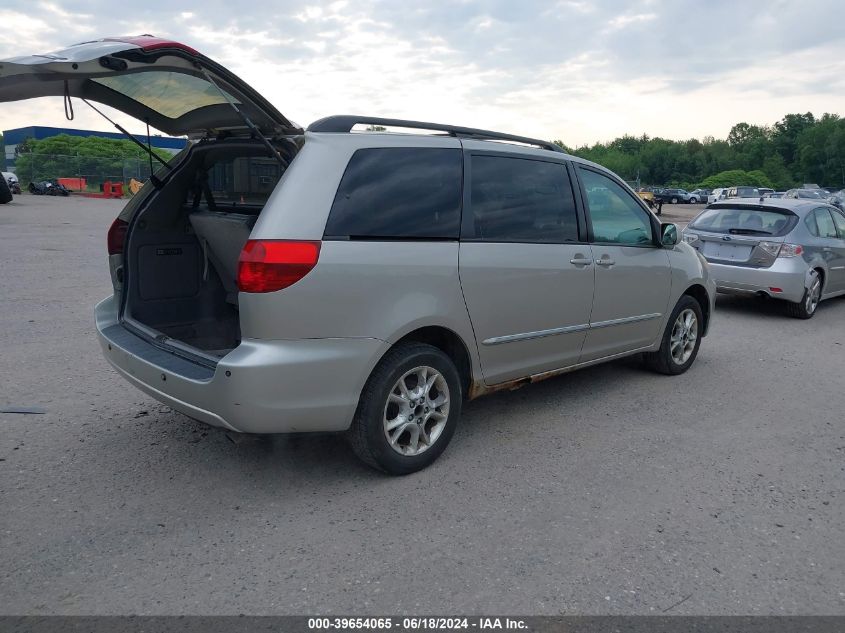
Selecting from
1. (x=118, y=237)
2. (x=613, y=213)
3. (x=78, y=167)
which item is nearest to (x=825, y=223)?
(x=613, y=213)

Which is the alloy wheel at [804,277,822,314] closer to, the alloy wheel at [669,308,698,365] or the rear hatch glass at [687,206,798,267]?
the rear hatch glass at [687,206,798,267]

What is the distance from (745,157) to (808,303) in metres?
114

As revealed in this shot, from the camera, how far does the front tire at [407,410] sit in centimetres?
375

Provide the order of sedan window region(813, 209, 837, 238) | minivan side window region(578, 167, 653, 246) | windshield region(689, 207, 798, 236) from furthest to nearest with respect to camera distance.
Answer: sedan window region(813, 209, 837, 238) → windshield region(689, 207, 798, 236) → minivan side window region(578, 167, 653, 246)

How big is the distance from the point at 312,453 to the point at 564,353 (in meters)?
1.85

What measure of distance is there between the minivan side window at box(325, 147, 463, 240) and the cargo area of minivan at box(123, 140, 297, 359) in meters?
0.84

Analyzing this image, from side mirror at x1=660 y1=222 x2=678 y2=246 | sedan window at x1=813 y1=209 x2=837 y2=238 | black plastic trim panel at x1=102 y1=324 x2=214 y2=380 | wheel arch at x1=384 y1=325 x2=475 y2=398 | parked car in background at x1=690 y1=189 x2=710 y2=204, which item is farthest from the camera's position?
parked car in background at x1=690 y1=189 x2=710 y2=204

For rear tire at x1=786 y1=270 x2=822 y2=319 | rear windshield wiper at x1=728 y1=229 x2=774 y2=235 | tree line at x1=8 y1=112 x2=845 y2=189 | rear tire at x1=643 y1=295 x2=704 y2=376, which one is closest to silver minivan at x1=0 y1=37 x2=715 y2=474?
rear tire at x1=643 y1=295 x2=704 y2=376

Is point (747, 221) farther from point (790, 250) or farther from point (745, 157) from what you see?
point (745, 157)

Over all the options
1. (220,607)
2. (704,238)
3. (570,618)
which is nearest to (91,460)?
(220,607)

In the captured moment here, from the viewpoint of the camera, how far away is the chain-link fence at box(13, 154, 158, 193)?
4778 centimetres

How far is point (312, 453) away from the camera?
429cm

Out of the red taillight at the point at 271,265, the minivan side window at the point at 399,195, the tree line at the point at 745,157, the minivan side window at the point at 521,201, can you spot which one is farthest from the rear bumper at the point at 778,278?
the tree line at the point at 745,157

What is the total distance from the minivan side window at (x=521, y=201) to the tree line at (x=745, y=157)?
288ft
